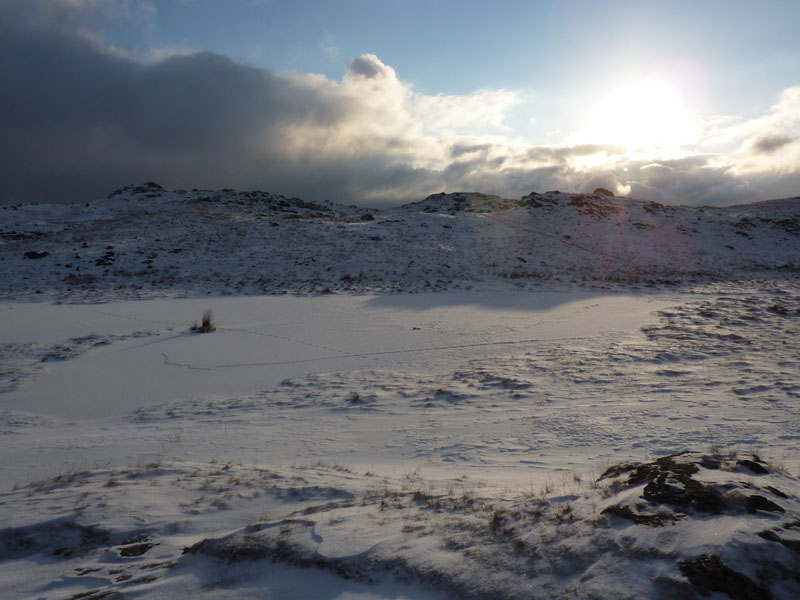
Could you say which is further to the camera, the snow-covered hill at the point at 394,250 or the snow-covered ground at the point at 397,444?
the snow-covered hill at the point at 394,250

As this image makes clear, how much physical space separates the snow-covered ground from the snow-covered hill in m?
2.02

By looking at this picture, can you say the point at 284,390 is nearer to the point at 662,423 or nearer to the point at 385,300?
the point at 662,423

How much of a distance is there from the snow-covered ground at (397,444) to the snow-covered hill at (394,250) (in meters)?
2.02

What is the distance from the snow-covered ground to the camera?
283 centimetres

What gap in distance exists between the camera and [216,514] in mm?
3994

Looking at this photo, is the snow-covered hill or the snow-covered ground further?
the snow-covered hill

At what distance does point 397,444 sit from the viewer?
236 inches

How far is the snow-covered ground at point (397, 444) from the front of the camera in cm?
283

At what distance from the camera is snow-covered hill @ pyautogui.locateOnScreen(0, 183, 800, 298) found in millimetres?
21156

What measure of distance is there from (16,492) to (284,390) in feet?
13.5

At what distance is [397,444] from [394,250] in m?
21.8

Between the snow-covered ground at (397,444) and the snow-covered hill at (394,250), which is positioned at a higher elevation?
the snow-covered hill at (394,250)

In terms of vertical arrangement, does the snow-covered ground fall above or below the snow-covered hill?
below

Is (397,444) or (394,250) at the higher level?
(394,250)
